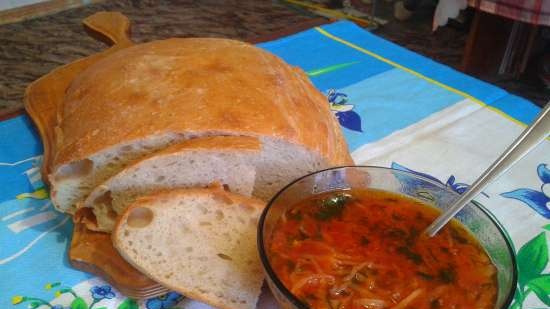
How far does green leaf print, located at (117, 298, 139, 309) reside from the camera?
1256 millimetres

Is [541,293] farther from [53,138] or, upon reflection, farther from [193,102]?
[53,138]

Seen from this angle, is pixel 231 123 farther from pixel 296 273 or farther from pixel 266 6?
pixel 266 6

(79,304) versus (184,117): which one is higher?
(184,117)

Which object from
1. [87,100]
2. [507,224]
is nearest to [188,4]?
[87,100]

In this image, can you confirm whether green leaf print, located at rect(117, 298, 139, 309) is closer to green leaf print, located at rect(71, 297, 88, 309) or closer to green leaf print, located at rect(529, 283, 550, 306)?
green leaf print, located at rect(71, 297, 88, 309)

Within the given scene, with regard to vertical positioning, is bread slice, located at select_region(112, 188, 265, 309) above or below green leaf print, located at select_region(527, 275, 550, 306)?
above

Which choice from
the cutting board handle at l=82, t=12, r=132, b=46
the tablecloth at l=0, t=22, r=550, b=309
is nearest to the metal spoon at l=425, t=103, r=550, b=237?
the tablecloth at l=0, t=22, r=550, b=309

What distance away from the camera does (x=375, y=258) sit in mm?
1077

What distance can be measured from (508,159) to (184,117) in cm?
73

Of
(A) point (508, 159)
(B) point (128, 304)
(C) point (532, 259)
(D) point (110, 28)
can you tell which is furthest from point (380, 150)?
(D) point (110, 28)

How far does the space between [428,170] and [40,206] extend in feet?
3.88

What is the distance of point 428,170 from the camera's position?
1.72 meters

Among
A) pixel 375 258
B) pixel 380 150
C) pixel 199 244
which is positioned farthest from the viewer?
pixel 380 150

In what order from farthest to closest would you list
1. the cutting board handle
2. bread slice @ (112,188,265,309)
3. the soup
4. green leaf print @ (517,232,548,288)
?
the cutting board handle
green leaf print @ (517,232,548,288)
bread slice @ (112,188,265,309)
the soup
